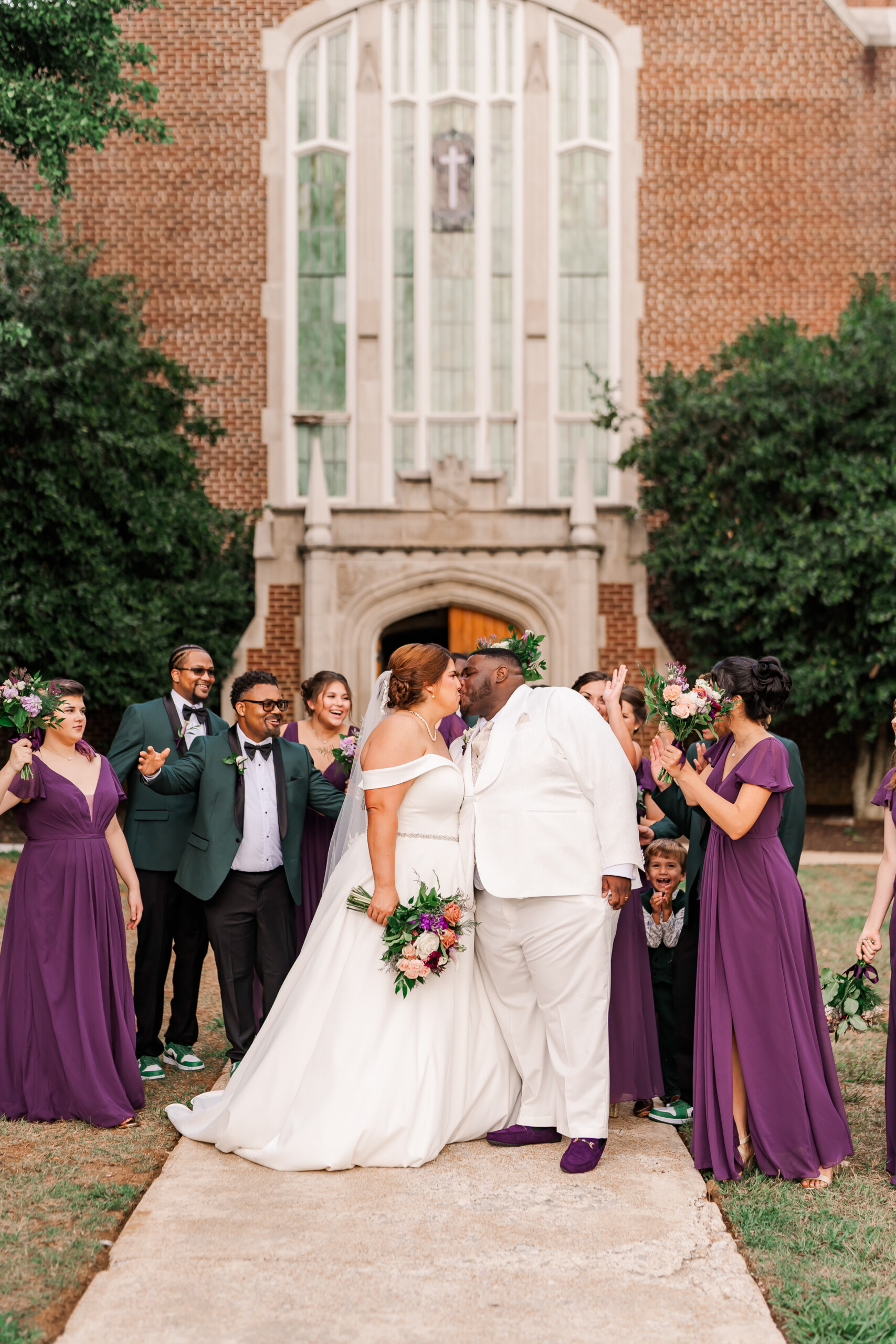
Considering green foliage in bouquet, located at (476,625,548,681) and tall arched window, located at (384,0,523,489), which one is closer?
green foliage in bouquet, located at (476,625,548,681)

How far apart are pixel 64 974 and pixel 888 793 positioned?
11.2 feet

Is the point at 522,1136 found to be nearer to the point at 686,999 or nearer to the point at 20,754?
the point at 686,999

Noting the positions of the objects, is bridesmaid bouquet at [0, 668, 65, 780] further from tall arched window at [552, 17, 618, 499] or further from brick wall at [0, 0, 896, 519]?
tall arched window at [552, 17, 618, 499]

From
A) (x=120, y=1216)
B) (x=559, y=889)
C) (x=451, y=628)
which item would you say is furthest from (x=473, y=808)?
(x=451, y=628)

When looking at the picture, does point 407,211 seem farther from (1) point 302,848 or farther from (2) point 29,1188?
(2) point 29,1188

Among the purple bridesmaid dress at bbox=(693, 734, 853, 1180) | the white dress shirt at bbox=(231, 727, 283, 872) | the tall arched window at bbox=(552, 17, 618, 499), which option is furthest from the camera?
the tall arched window at bbox=(552, 17, 618, 499)

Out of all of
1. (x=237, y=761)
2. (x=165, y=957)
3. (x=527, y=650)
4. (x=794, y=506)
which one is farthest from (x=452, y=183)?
(x=165, y=957)

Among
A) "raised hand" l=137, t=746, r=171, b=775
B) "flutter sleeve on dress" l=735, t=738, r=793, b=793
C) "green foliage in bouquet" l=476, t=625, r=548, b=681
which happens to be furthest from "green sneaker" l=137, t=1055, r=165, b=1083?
"flutter sleeve on dress" l=735, t=738, r=793, b=793

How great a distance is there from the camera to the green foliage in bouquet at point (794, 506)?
1516 centimetres

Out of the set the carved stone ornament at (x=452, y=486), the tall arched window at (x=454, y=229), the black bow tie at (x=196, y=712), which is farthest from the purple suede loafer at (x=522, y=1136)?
the tall arched window at (x=454, y=229)

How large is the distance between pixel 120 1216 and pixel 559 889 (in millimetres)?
1878

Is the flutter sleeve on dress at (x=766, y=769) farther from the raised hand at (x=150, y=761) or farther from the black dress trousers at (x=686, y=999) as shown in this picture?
the raised hand at (x=150, y=761)

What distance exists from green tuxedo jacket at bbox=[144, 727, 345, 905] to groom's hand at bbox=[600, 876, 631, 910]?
1535 mm

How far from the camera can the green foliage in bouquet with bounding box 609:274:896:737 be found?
1516 centimetres
